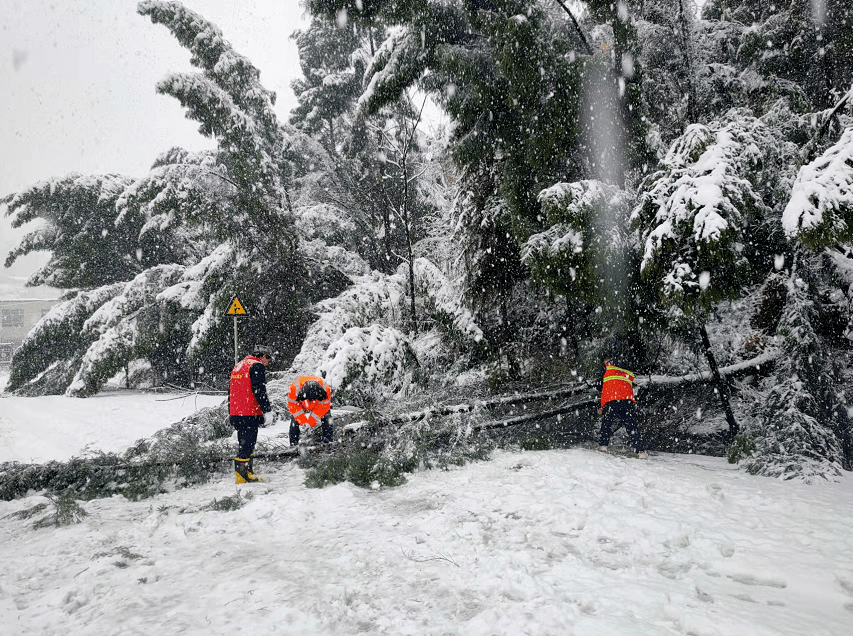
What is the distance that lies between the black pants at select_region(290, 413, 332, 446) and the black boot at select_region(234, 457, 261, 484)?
1009 mm

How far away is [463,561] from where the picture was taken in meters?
3.06

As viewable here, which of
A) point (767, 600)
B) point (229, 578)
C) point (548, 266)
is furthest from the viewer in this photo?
point (548, 266)

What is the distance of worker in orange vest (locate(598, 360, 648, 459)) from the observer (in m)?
5.52

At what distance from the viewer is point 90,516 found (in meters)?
4.25

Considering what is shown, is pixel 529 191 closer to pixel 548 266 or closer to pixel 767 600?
pixel 548 266

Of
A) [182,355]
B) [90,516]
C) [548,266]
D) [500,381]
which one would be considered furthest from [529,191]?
[182,355]

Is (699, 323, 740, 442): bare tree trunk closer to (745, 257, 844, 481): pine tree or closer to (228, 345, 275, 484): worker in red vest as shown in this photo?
(745, 257, 844, 481): pine tree

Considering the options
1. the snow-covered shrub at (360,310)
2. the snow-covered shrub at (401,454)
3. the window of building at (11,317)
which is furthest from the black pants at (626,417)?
the window of building at (11,317)

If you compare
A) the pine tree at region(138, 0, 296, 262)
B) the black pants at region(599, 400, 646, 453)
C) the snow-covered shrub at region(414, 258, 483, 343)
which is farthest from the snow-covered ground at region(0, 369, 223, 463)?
the black pants at region(599, 400, 646, 453)

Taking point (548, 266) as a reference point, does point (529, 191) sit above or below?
above

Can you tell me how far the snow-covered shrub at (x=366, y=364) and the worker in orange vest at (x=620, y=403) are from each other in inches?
113

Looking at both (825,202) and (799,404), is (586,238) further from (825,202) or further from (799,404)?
(799,404)

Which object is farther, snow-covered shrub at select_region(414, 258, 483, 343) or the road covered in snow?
snow-covered shrub at select_region(414, 258, 483, 343)

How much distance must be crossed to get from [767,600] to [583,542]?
1.06m
